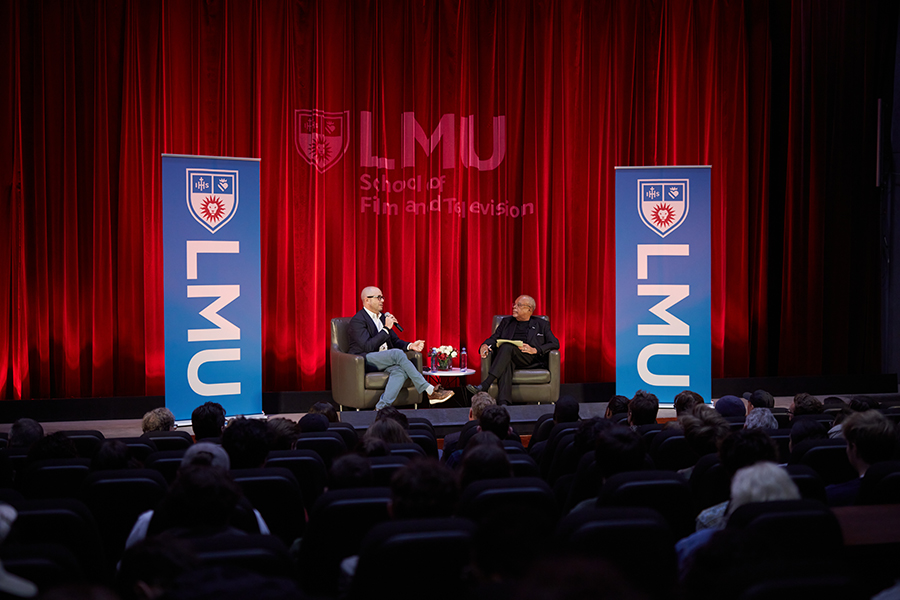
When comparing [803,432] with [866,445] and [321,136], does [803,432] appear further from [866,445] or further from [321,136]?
[321,136]

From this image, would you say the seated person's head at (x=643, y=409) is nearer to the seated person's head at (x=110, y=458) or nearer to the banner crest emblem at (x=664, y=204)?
the seated person's head at (x=110, y=458)

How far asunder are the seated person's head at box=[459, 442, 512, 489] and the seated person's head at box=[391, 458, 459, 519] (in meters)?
0.44

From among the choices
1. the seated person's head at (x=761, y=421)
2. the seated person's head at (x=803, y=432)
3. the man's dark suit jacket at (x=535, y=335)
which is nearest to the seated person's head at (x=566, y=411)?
the seated person's head at (x=761, y=421)

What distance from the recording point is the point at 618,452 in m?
2.50

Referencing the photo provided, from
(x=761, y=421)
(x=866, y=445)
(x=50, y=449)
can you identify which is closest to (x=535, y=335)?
(x=761, y=421)

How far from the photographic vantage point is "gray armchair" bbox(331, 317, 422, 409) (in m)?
6.18

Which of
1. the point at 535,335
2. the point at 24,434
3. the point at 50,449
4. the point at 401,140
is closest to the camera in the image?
the point at 50,449

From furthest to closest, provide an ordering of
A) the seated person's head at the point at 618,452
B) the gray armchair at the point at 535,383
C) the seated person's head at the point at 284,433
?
the gray armchair at the point at 535,383
the seated person's head at the point at 284,433
the seated person's head at the point at 618,452

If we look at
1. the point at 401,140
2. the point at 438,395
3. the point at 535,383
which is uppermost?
the point at 401,140

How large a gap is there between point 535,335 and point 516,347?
31 cm

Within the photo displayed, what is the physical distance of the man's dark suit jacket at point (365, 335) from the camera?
6.34m

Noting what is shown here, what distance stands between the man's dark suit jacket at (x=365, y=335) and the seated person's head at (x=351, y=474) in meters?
3.96

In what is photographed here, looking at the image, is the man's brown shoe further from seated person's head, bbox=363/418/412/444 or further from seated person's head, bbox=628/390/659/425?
seated person's head, bbox=363/418/412/444

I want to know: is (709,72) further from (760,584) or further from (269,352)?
(760,584)
